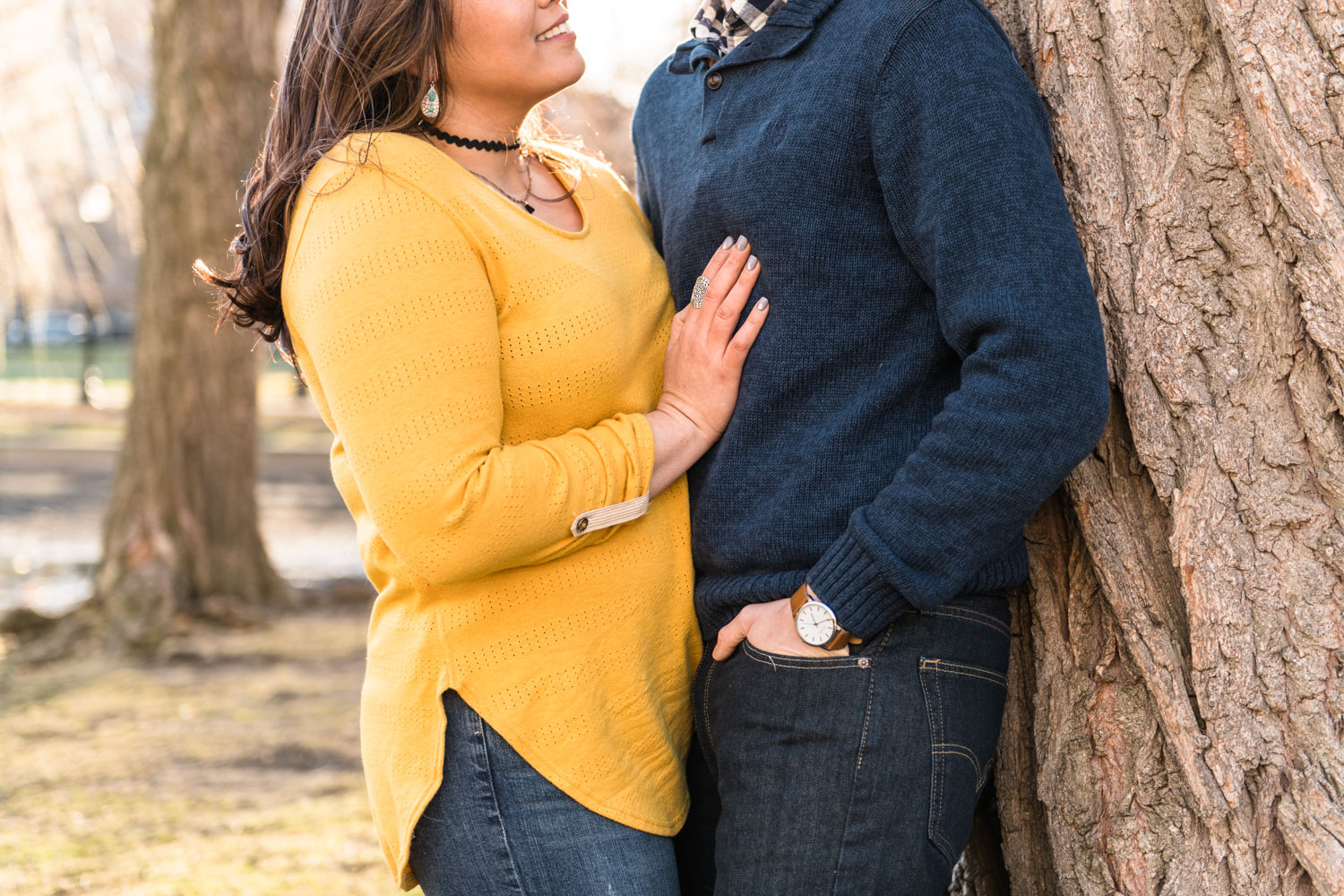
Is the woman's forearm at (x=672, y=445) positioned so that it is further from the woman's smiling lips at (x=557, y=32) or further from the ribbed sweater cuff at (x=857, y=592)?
the woman's smiling lips at (x=557, y=32)

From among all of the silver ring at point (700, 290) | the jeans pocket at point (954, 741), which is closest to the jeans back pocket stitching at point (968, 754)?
the jeans pocket at point (954, 741)

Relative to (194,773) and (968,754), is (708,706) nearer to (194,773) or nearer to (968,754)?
(968,754)

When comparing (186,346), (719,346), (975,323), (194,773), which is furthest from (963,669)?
(186,346)

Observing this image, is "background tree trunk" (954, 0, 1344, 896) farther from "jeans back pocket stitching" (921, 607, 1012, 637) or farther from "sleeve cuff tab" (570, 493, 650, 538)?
"sleeve cuff tab" (570, 493, 650, 538)

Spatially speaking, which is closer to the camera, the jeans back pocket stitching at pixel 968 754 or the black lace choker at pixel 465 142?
Answer: the jeans back pocket stitching at pixel 968 754

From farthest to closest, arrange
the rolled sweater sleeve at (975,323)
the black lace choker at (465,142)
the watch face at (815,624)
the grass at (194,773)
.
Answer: the grass at (194,773) < the black lace choker at (465,142) < the watch face at (815,624) < the rolled sweater sleeve at (975,323)

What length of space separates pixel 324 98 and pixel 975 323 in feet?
3.37

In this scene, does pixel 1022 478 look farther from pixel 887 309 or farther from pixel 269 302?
pixel 269 302

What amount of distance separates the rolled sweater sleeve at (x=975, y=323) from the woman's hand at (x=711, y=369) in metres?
0.30

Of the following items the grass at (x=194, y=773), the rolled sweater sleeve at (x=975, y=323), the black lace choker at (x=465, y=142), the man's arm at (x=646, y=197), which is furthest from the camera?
the grass at (x=194, y=773)

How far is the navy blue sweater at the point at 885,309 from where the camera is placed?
1444 millimetres

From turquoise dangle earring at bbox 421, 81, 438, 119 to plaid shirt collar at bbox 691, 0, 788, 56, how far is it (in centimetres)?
46

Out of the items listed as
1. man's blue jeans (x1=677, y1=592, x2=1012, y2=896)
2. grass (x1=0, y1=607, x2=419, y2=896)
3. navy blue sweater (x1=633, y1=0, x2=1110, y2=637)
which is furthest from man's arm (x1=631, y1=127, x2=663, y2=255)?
grass (x1=0, y1=607, x2=419, y2=896)

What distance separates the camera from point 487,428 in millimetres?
1546
